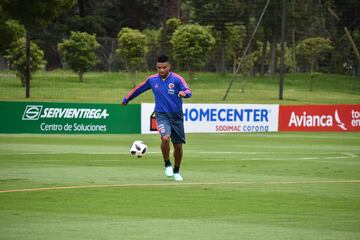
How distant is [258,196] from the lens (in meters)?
12.8

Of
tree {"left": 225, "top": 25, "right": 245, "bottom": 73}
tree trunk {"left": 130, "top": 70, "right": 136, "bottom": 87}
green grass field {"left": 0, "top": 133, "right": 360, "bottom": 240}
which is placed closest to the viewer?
green grass field {"left": 0, "top": 133, "right": 360, "bottom": 240}

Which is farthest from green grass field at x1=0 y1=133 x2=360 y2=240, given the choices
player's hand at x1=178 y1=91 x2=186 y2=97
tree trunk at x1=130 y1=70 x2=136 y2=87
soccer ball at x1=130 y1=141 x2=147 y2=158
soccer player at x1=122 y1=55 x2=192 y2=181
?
tree trunk at x1=130 y1=70 x2=136 y2=87

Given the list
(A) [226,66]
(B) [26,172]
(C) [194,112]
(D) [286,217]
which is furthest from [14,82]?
(D) [286,217]

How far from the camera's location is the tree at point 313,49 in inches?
1751

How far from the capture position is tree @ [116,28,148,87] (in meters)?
40.8

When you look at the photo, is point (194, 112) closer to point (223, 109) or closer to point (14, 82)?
point (223, 109)

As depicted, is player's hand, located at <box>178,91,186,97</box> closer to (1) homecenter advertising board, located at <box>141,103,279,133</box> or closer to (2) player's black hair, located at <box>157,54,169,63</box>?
(2) player's black hair, located at <box>157,54,169,63</box>

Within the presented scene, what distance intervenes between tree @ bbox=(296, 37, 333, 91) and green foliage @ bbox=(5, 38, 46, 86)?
1431 centimetres

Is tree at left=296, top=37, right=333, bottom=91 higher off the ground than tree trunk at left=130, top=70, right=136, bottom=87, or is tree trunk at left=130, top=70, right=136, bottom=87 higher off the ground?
tree at left=296, top=37, right=333, bottom=91

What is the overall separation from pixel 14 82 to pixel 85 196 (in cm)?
2541

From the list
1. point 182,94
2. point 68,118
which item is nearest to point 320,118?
point 68,118

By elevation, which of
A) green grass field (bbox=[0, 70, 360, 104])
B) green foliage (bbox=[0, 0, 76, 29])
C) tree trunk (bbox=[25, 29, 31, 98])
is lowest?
green grass field (bbox=[0, 70, 360, 104])

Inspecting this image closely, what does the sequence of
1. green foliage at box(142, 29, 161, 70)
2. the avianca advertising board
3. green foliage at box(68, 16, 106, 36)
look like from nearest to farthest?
1. the avianca advertising board
2. green foliage at box(142, 29, 161, 70)
3. green foliage at box(68, 16, 106, 36)

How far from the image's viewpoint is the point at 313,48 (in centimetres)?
4488
